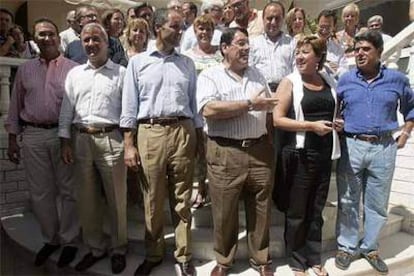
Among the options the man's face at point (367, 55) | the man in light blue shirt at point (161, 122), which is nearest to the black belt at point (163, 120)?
the man in light blue shirt at point (161, 122)

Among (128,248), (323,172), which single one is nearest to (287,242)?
(323,172)

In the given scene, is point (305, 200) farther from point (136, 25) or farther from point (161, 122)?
point (136, 25)

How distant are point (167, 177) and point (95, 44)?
110 cm

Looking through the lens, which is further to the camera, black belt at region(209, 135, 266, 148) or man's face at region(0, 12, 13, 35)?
man's face at region(0, 12, 13, 35)

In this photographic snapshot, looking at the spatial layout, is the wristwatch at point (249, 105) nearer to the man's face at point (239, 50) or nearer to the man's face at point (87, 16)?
the man's face at point (239, 50)

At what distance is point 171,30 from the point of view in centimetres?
305

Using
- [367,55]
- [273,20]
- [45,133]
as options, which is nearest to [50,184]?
[45,133]

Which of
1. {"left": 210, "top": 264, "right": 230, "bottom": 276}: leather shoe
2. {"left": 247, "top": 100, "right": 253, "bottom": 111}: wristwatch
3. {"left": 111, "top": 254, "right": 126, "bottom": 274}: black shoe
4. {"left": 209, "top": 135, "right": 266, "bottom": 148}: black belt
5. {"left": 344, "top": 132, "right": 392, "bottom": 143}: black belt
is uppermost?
{"left": 247, "top": 100, "right": 253, "bottom": 111}: wristwatch

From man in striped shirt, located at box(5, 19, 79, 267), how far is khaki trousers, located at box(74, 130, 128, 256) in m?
0.23

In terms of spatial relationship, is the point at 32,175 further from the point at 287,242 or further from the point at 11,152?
the point at 287,242

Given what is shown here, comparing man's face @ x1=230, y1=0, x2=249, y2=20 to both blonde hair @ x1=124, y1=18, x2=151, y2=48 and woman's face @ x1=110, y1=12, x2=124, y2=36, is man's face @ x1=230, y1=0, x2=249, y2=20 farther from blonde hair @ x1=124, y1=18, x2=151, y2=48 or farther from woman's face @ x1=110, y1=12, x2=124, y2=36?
woman's face @ x1=110, y1=12, x2=124, y2=36

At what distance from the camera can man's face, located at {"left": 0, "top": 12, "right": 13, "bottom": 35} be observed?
16.3ft

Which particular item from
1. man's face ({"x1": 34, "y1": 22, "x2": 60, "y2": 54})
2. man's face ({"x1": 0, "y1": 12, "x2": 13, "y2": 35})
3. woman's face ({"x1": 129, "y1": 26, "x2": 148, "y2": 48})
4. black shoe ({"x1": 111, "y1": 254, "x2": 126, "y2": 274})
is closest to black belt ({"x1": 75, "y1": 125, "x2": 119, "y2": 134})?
man's face ({"x1": 34, "y1": 22, "x2": 60, "y2": 54})

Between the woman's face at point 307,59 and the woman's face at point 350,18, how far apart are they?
217 cm
